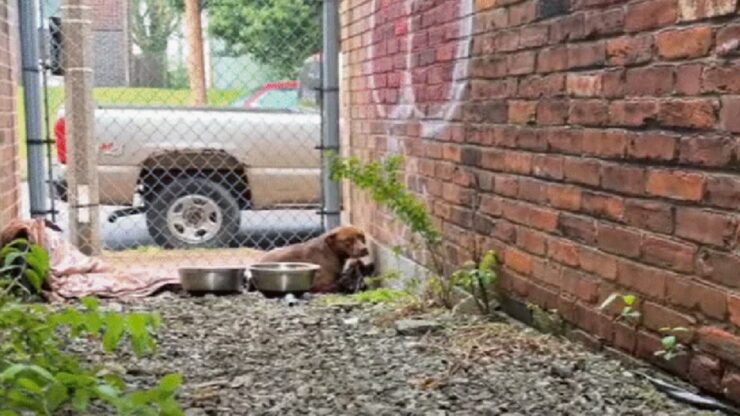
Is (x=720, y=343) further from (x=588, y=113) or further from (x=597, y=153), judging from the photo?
(x=588, y=113)

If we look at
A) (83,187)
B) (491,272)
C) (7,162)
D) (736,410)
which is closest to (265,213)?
(83,187)

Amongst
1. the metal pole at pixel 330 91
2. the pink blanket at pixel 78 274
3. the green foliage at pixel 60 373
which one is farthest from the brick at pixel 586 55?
the metal pole at pixel 330 91

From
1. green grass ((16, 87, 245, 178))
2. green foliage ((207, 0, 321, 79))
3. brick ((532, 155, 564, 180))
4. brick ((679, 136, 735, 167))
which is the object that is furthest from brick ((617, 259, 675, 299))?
green foliage ((207, 0, 321, 79))

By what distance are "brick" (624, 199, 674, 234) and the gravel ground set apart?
43cm

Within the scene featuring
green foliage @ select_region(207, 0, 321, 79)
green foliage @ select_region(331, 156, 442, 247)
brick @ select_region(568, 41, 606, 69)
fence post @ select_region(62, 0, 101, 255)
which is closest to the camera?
brick @ select_region(568, 41, 606, 69)

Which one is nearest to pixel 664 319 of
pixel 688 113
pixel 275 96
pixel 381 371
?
pixel 688 113

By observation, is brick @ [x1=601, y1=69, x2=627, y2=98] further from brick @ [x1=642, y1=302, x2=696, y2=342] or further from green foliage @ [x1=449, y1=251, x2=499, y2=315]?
green foliage @ [x1=449, y1=251, x2=499, y2=315]

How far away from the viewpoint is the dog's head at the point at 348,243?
5.39 m

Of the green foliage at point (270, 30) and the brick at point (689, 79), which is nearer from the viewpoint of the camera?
the brick at point (689, 79)

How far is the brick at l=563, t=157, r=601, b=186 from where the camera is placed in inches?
112

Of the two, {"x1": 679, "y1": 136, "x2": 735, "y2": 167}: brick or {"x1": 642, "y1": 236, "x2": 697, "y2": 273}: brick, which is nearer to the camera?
{"x1": 679, "y1": 136, "x2": 735, "y2": 167}: brick

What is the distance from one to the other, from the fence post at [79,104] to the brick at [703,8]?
3.96 metres

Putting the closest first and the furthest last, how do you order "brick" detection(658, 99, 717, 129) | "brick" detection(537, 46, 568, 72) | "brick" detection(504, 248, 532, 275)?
1. "brick" detection(658, 99, 717, 129)
2. "brick" detection(537, 46, 568, 72)
3. "brick" detection(504, 248, 532, 275)

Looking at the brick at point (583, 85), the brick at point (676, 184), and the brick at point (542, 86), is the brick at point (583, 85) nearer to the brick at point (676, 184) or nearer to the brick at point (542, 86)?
the brick at point (542, 86)
